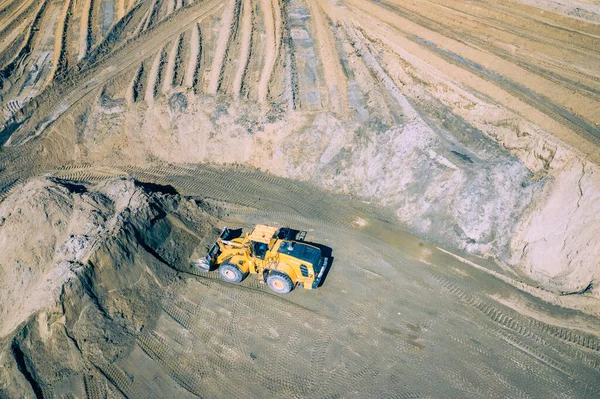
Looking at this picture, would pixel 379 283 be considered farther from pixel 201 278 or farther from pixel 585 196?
pixel 585 196

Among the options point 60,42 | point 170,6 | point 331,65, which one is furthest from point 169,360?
point 170,6

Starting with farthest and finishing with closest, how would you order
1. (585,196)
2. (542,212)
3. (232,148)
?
(232,148) → (542,212) → (585,196)

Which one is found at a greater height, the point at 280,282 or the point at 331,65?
the point at 331,65

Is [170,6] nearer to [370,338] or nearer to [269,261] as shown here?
[269,261]

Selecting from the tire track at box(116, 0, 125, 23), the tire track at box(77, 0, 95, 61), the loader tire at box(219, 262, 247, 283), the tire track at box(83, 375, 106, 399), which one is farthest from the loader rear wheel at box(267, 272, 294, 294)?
the tire track at box(116, 0, 125, 23)

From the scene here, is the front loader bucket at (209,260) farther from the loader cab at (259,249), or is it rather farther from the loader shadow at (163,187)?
the loader shadow at (163,187)

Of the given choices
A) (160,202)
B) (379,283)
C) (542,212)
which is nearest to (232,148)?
(160,202)

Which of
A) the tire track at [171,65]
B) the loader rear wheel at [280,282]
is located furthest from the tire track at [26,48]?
the loader rear wheel at [280,282]
